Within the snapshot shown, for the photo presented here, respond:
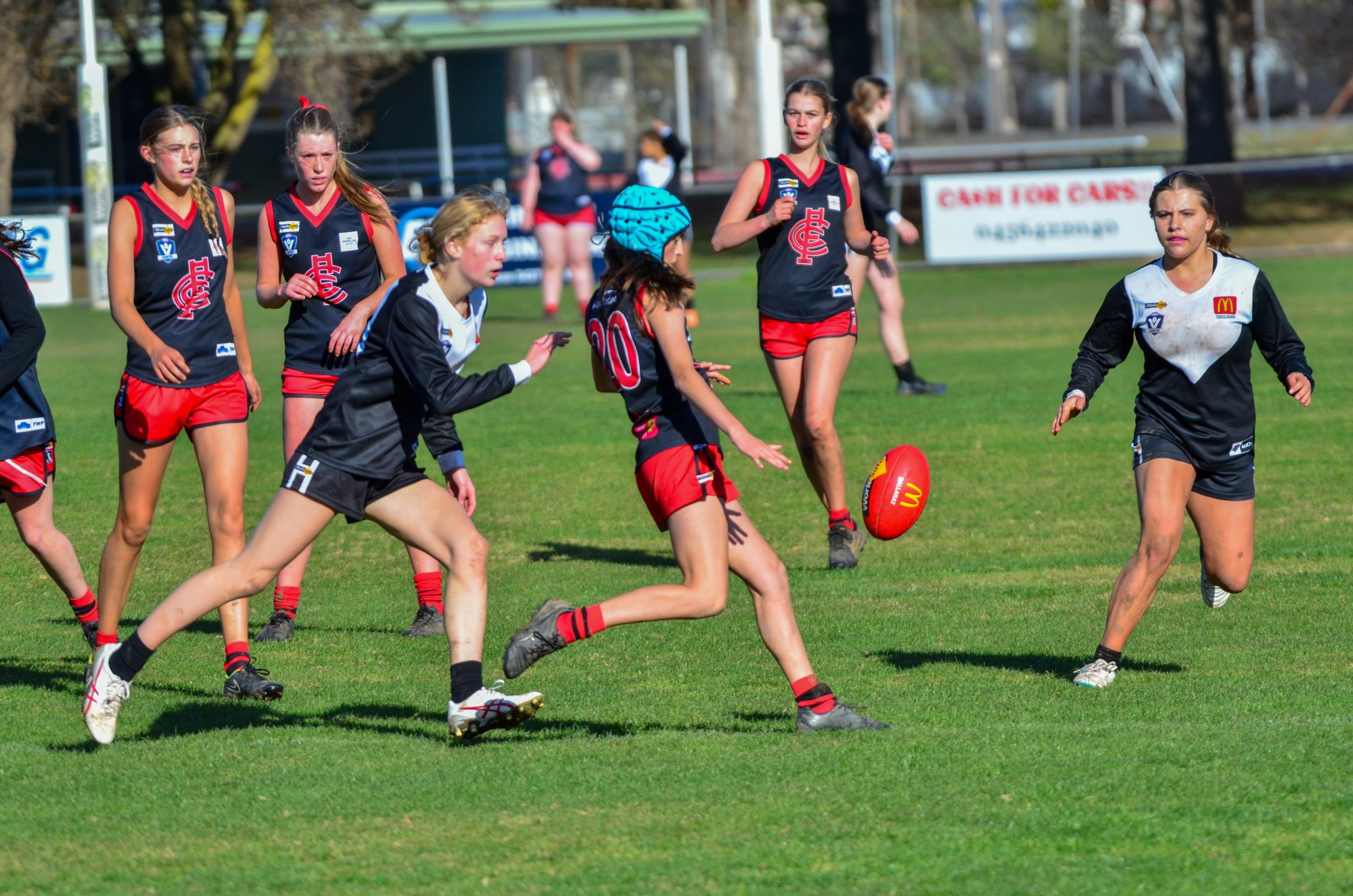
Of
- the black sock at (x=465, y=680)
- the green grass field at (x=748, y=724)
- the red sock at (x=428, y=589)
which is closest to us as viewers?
the green grass field at (x=748, y=724)

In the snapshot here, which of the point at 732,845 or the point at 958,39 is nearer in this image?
the point at 732,845

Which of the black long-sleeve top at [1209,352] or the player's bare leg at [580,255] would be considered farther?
the player's bare leg at [580,255]

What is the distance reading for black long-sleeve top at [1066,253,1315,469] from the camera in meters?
6.11

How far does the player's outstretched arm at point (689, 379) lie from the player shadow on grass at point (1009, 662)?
5.14ft

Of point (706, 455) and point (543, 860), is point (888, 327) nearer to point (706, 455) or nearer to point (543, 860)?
point (706, 455)

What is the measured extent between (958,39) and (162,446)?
92.1 m

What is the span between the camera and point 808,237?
28.6 ft

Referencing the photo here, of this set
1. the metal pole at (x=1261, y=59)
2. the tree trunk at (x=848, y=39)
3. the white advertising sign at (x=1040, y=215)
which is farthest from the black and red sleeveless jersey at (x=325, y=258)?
the metal pole at (x=1261, y=59)

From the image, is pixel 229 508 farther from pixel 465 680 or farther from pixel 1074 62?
pixel 1074 62

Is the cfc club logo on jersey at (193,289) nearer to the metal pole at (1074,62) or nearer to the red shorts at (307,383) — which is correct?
the red shorts at (307,383)

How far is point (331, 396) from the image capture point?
215 inches

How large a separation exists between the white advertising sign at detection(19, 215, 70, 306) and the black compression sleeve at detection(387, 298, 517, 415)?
19.7 meters

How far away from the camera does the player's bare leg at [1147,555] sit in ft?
20.1

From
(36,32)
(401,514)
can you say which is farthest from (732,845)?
(36,32)
